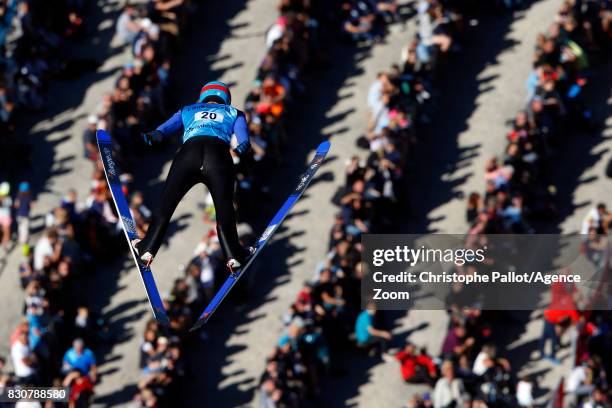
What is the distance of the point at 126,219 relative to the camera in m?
20.6

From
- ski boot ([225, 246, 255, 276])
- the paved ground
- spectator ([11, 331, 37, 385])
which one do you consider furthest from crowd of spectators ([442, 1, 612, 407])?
ski boot ([225, 246, 255, 276])

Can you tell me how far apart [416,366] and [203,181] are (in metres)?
9.39

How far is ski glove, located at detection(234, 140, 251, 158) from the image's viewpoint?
19281 mm

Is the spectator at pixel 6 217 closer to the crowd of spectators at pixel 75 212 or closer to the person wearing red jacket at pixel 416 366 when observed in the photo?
the crowd of spectators at pixel 75 212

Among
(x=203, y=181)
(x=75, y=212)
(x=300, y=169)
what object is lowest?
(x=203, y=181)

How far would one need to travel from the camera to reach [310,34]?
33.0 m

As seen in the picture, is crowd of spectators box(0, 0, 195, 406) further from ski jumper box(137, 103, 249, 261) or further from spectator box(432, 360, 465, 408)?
ski jumper box(137, 103, 249, 261)

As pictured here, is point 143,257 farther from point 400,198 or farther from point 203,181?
point 400,198

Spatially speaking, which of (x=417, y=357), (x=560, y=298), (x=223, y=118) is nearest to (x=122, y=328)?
(x=417, y=357)

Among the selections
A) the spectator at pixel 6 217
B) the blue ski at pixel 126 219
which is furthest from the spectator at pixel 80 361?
the blue ski at pixel 126 219

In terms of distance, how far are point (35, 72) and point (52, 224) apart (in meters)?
4.40

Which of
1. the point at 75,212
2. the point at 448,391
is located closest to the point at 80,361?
the point at 75,212

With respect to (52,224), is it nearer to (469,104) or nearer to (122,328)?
(122,328)

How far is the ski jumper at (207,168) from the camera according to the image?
63.6 feet
